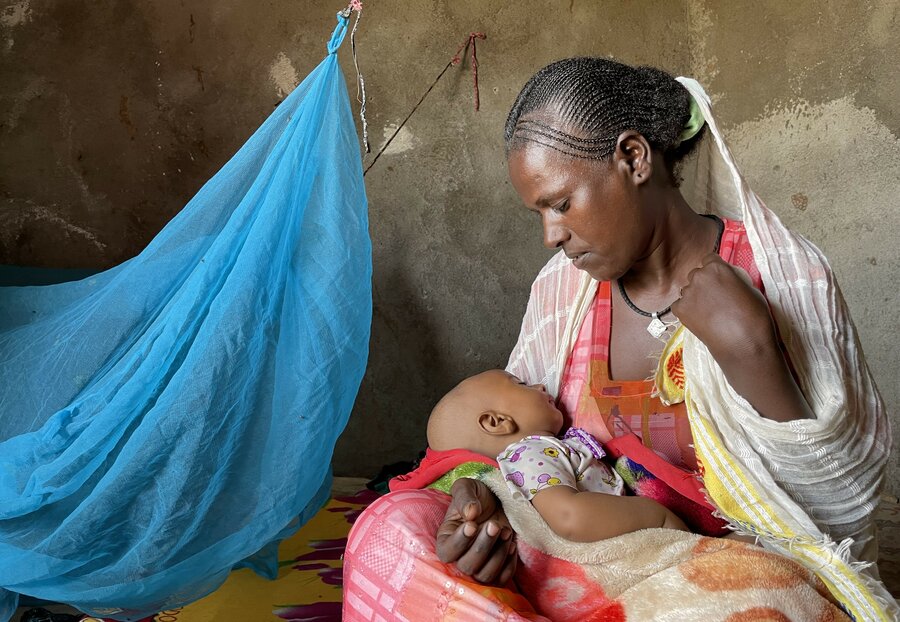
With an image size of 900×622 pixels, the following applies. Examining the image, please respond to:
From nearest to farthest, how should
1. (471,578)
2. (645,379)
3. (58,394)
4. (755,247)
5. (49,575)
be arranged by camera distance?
(471,578)
(755,247)
(645,379)
(49,575)
(58,394)

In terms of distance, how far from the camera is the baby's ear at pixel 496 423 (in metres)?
1.62

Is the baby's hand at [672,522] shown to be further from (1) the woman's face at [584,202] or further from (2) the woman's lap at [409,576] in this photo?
(1) the woman's face at [584,202]

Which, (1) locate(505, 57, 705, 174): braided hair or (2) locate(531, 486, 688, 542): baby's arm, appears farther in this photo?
(1) locate(505, 57, 705, 174): braided hair

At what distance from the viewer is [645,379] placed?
161 cm

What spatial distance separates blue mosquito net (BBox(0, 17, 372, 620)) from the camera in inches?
70.9

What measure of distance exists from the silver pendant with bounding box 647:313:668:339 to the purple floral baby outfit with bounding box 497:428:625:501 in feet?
0.82

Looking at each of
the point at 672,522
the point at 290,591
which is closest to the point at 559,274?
the point at 672,522

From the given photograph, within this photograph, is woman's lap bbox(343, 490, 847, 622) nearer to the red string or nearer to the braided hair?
the braided hair

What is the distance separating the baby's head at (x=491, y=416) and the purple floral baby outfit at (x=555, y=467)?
0.25ft

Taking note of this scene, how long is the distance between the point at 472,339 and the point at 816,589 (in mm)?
2205

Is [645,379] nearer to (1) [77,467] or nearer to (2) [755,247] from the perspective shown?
(2) [755,247]

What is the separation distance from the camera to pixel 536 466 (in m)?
1.42

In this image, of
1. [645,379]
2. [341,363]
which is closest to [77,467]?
[341,363]

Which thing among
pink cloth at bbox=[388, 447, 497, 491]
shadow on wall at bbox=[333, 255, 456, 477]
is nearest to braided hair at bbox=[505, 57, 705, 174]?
pink cloth at bbox=[388, 447, 497, 491]
